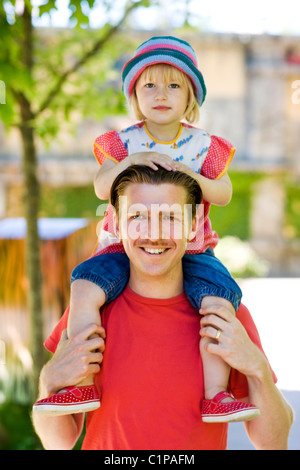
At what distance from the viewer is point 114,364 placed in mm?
1827

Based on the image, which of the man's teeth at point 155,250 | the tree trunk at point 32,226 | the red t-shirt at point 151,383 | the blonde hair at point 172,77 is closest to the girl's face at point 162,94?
the blonde hair at point 172,77

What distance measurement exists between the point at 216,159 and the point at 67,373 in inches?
40.1

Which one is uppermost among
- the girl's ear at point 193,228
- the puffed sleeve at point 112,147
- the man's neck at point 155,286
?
the puffed sleeve at point 112,147

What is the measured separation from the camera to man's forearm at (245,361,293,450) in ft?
5.94

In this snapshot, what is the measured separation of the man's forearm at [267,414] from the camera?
1.81 metres

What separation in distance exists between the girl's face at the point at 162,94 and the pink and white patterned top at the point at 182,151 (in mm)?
88

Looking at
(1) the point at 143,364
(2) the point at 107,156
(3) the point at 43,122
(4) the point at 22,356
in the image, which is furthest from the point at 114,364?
(4) the point at 22,356

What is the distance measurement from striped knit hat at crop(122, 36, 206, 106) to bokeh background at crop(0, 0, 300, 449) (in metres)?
0.89

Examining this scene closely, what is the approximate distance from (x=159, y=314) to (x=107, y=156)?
0.66 metres

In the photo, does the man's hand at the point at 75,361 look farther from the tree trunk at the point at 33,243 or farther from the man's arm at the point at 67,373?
the tree trunk at the point at 33,243

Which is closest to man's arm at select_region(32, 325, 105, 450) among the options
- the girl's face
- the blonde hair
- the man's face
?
the man's face

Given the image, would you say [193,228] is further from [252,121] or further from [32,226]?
[252,121]
